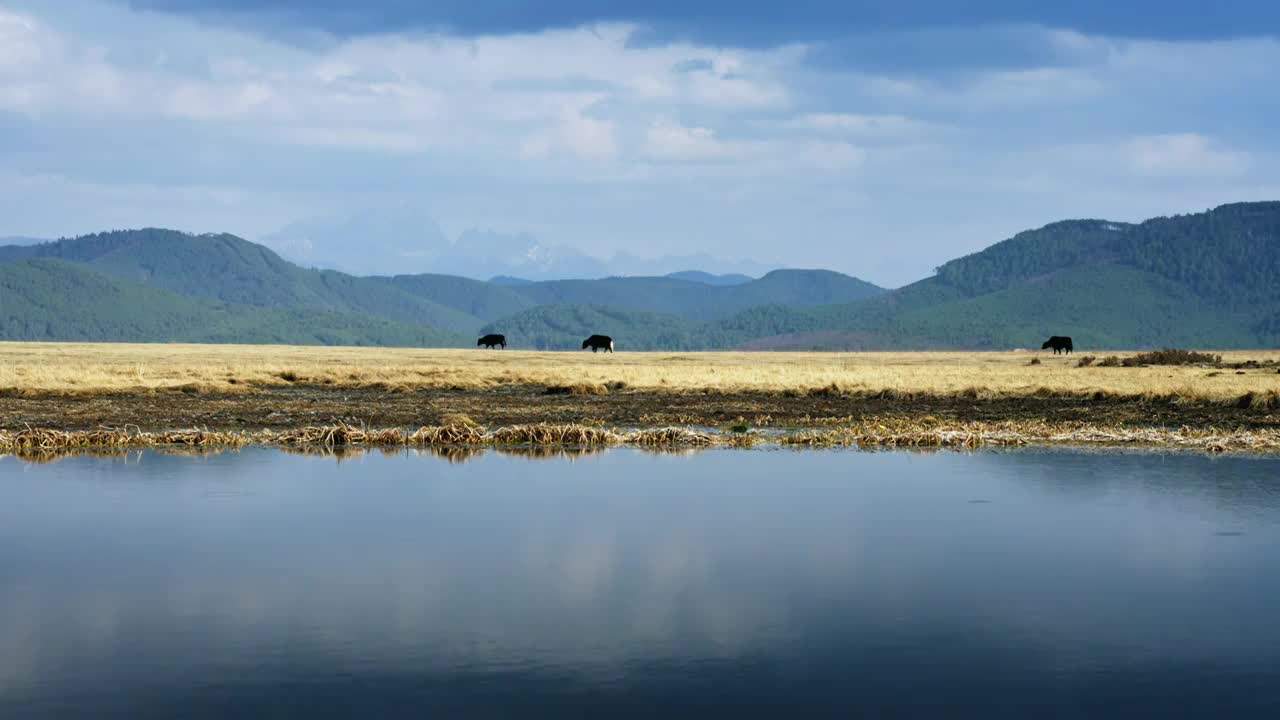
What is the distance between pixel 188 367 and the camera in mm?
73375

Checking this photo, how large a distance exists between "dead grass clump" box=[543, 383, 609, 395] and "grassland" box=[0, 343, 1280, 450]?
10 centimetres

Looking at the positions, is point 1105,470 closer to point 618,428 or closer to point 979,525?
point 979,525

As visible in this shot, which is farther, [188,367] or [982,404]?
[188,367]

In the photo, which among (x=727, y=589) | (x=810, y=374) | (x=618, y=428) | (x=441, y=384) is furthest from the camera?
(x=810, y=374)

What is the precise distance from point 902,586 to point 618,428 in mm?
24058

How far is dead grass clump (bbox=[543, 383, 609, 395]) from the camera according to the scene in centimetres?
5953

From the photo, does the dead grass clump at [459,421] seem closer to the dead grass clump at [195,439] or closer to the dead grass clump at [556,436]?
the dead grass clump at [556,436]

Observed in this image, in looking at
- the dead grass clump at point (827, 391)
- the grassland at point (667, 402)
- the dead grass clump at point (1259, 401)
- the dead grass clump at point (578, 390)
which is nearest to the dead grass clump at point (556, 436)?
the grassland at point (667, 402)

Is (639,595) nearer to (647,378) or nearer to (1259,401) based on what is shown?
(1259,401)

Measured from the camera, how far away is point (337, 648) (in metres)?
16.0

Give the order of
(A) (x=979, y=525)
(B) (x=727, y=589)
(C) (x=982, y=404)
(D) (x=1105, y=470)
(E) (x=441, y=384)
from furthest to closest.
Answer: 1. (E) (x=441, y=384)
2. (C) (x=982, y=404)
3. (D) (x=1105, y=470)
4. (A) (x=979, y=525)
5. (B) (x=727, y=589)

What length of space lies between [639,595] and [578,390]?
40.8m

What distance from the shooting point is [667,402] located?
54500mm

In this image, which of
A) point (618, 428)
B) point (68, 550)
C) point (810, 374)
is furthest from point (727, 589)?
point (810, 374)
